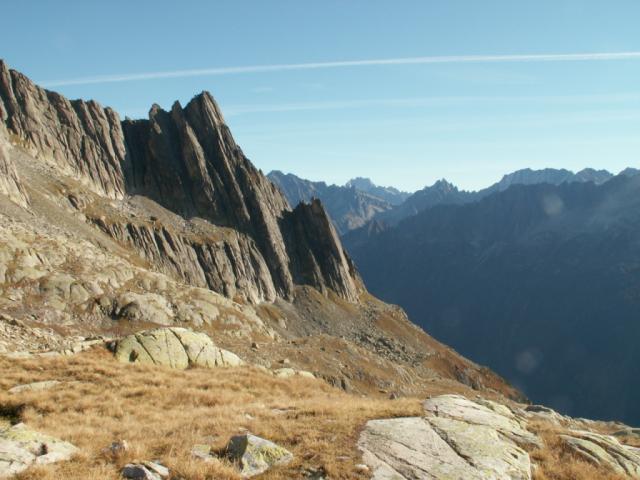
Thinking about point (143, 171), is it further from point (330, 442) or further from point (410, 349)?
point (330, 442)

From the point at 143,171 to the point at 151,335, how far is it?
4100 inches

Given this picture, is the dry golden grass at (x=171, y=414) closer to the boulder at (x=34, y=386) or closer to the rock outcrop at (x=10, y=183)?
the boulder at (x=34, y=386)

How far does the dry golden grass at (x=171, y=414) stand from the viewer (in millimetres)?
13383

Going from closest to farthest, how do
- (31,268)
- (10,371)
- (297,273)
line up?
(10,371) → (31,268) → (297,273)

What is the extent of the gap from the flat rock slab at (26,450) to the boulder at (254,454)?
15.9 feet

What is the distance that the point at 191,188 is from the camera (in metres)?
131

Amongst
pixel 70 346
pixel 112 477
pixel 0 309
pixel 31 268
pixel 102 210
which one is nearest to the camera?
pixel 112 477

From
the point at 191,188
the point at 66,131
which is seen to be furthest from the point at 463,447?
the point at 66,131

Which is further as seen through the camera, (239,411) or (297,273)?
(297,273)

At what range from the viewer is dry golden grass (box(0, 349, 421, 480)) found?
527 inches

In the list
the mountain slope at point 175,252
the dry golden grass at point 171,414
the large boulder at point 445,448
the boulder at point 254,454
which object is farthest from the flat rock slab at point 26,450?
the mountain slope at point 175,252

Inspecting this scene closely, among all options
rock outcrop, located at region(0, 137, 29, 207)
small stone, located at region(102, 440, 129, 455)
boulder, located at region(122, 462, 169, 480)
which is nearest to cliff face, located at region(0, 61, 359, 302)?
rock outcrop, located at region(0, 137, 29, 207)

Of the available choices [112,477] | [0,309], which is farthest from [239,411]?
[0,309]

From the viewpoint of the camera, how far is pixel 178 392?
24.6 m
